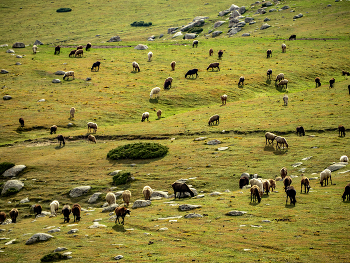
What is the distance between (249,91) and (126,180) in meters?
34.7

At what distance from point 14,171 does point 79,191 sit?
8695 millimetres

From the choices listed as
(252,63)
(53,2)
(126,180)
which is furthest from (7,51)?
(53,2)

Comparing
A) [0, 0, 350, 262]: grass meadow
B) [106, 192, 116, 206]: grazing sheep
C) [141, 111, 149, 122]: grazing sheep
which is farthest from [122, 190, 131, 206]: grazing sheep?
[141, 111, 149, 122]: grazing sheep

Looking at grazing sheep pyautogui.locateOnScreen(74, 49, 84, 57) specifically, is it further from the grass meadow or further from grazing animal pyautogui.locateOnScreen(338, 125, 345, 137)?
grazing animal pyautogui.locateOnScreen(338, 125, 345, 137)

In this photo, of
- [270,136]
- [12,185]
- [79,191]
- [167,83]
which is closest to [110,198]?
[79,191]

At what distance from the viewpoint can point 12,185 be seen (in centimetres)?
3209

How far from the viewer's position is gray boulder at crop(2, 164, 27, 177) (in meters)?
34.5

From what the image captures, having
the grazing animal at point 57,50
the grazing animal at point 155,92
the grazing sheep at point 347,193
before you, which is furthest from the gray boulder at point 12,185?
the grazing animal at point 57,50

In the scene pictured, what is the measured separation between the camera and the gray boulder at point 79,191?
98.4ft

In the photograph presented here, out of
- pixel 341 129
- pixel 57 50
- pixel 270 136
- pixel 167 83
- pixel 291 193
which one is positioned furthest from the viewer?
pixel 57 50

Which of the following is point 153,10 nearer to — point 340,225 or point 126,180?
point 126,180

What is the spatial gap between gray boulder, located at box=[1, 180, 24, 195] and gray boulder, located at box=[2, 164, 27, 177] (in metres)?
2.12

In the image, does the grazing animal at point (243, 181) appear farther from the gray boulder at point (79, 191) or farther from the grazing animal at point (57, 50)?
the grazing animal at point (57, 50)

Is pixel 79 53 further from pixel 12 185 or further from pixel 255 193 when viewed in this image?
pixel 255 193
